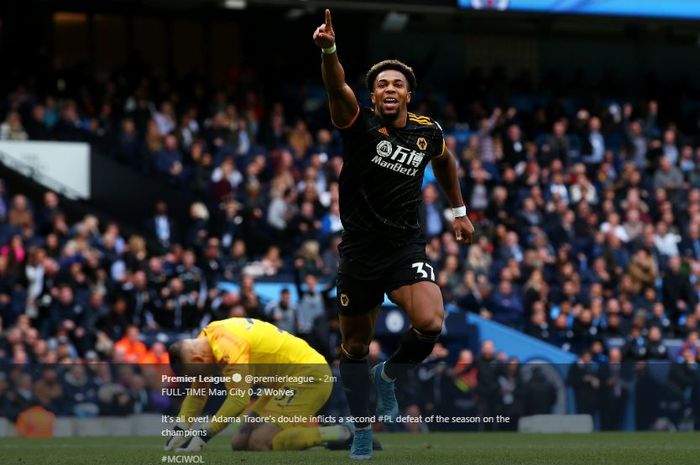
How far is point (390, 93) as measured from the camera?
8844 millimetres

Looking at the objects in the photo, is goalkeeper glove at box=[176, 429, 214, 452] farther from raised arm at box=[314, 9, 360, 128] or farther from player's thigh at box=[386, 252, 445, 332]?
raised arm at box=[314, 9, 360, 128]

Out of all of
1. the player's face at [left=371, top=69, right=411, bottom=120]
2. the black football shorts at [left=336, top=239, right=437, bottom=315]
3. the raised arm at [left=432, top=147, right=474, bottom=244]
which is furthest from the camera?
the raised arm at [left=432, top=147, right=474, bottom=244]

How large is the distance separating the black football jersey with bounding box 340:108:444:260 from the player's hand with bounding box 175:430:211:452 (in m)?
1.50

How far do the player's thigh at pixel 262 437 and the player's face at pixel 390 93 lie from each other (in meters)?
3.01

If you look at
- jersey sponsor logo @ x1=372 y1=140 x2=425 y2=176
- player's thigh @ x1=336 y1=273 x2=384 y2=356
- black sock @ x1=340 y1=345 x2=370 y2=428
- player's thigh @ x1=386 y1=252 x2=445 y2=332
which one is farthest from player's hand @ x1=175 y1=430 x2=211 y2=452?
jersey sponsor logo @ x1=372 y1=140 x2=425 y2=176

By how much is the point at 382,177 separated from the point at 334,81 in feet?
3.03

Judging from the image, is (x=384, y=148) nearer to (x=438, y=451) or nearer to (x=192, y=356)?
(x=192, y=356)

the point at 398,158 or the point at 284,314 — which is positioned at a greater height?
the point at 398,158

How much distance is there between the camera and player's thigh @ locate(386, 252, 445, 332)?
8.86 meters

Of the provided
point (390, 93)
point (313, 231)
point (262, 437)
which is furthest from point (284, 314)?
point (390, 93)

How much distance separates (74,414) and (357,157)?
590 cm

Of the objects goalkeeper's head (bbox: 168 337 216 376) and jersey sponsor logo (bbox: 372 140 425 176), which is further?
goalkeeper's head (bbox: 168 337 216 376)

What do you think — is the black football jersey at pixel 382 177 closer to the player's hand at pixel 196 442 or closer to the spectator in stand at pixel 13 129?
the player's hand at pixel 196 442

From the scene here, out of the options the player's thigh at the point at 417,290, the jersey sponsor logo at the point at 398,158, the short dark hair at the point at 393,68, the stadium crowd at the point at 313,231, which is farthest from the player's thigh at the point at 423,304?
the stadium crowd at the point at 313,231
